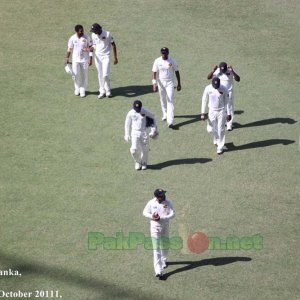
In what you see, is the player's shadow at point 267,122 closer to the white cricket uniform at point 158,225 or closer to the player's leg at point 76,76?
the player's leg at point 76,76

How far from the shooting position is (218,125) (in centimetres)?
2050

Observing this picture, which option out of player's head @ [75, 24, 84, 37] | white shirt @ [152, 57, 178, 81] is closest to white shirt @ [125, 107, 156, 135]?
white shirt @ [152, 57, 178, 81]

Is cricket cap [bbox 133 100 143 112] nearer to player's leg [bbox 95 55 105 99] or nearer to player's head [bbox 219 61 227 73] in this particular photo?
player's head [bbox 219 61 227 73]

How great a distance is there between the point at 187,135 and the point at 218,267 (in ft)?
19.9

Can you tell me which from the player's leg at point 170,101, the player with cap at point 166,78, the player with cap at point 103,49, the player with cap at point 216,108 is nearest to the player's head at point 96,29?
the player with cap at point 103,49

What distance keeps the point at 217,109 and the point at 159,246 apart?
5.53 m

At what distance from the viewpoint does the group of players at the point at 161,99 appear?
16.0 m

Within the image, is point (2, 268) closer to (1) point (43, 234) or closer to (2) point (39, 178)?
(1) point (43, 234)

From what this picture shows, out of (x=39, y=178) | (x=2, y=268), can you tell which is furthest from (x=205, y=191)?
(x=2, y=268)

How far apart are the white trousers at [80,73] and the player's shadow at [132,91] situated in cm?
103

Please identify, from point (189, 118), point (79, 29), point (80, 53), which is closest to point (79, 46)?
point (80, 53)

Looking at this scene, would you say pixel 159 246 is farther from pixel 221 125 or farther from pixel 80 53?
pixel 80 53

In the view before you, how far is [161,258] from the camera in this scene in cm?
1606

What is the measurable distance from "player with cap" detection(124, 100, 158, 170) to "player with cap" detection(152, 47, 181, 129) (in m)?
2.30
